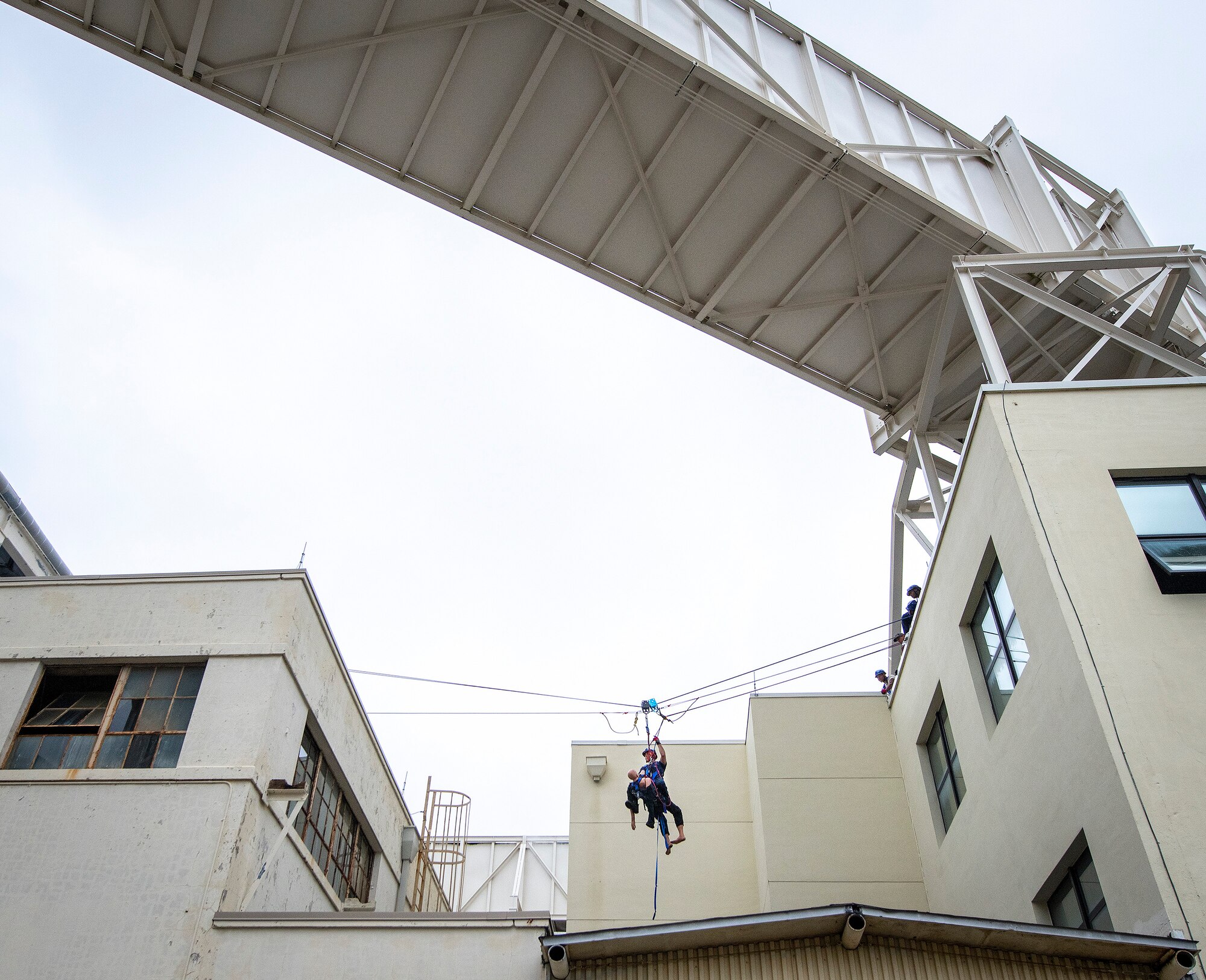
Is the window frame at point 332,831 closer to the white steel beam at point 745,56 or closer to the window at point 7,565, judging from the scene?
the window at point 7,565

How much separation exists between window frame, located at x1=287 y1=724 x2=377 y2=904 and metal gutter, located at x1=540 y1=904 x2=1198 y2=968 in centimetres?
618

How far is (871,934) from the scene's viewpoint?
9.56 m

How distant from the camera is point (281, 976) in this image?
1087 centimetres

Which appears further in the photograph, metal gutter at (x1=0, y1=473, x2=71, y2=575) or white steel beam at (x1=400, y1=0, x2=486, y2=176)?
metal gutter at (x1=0, y1=473, x2=71, y2=575)

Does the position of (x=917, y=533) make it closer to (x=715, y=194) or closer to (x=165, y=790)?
(x=715, y=194)

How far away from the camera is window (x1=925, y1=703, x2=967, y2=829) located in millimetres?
16156

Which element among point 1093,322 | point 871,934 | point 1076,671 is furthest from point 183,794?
point 1093,322

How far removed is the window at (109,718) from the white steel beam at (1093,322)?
13.9m

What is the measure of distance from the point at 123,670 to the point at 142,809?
2.48 m

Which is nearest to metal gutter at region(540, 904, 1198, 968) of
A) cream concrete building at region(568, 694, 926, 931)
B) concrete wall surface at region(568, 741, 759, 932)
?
cream concrete building at region(568, 694, 926, 931)

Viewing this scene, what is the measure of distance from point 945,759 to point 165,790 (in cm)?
1229

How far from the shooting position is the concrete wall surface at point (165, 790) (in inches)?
452

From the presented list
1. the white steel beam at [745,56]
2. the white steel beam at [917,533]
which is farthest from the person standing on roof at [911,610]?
the white steel beam at [745,56]

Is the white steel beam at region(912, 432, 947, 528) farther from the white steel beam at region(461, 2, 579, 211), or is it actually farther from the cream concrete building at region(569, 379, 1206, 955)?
the white steel beam at region(461, 2, 579, 211)
